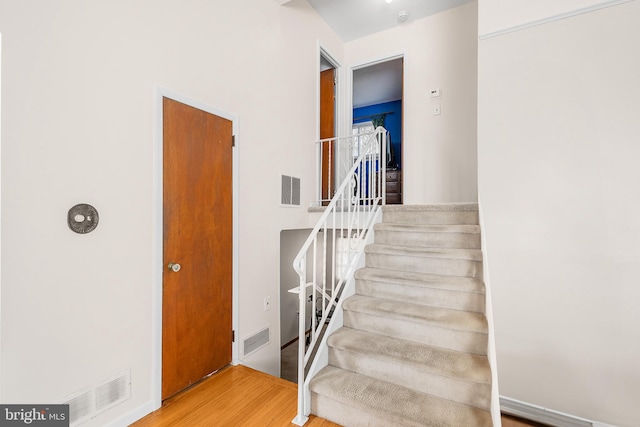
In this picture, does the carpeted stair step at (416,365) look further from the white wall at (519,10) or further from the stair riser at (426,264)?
the white wall at (519,10)

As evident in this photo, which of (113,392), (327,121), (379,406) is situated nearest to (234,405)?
(113,392)

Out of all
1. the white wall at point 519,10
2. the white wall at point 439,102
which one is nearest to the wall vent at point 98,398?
the white wall at point 439,102

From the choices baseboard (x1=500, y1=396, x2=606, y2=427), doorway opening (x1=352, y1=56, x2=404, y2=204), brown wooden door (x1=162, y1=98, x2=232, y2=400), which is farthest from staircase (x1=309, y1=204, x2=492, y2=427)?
doorway opening (x1=352, y1=56, x2=404, y2=204)

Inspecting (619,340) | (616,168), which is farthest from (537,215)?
(619,340)

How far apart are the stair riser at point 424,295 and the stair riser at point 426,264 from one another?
0.23 metres

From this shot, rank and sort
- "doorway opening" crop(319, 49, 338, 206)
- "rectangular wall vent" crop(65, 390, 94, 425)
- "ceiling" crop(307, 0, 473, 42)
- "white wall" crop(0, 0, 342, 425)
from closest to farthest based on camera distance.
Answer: "white wall" crop(0, 0, 342, 425)
"rectangular wall vent" crop(65, 390, 94, 425)
"ceiling" crop(307, 0, 473, 42)
"doorway opening" crop(319, 49, 338, 206)

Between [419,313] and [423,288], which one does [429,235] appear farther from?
[419,313]

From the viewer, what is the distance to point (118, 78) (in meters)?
1.81

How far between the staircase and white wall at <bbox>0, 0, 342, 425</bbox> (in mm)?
1142

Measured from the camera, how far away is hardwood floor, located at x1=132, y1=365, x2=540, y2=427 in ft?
6.16

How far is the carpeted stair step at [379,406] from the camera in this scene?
1.63 m

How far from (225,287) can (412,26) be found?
4149 millimetres

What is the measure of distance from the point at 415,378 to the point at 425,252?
102 centimetres

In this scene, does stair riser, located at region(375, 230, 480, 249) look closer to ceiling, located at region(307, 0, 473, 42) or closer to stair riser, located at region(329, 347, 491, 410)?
stair riser, located at region(329, 347, 491, 410)
